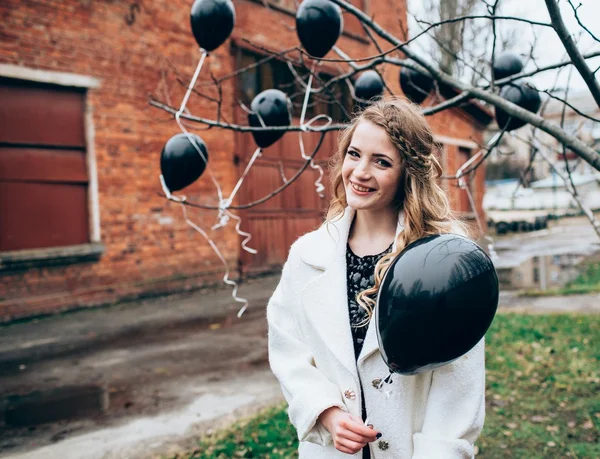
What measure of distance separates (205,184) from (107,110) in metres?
1.92

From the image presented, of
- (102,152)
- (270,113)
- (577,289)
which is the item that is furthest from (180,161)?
(577,289)

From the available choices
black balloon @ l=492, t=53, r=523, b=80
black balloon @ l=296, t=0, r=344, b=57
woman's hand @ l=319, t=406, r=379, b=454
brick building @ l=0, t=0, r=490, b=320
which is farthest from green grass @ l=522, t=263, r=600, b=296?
woman's hand @ l=319, t=406, r=379, b=454

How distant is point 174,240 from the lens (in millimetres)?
7988

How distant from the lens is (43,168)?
259 inches

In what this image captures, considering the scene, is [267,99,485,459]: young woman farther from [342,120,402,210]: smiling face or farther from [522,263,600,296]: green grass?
[522,263,600,296]: green grass

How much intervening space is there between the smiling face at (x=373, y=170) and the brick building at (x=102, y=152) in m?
4.23

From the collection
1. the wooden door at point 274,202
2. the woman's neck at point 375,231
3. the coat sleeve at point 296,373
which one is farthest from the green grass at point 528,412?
the wooden door at point 274,202

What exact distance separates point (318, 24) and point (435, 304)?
212 cm

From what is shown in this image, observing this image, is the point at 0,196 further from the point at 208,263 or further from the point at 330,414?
the point at 330,414

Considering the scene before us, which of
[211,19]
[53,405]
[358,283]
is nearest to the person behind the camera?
[358,283]

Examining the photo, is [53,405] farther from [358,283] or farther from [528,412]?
[528,412]

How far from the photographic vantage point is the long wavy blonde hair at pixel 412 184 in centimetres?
163

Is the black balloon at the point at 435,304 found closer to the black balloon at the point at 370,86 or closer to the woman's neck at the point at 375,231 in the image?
the woman's neck at the point at 375,231

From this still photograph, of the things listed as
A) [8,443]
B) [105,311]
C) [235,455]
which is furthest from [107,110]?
[235,455]
